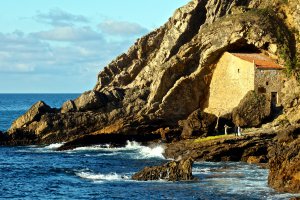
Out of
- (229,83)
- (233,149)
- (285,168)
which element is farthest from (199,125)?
(285,168)

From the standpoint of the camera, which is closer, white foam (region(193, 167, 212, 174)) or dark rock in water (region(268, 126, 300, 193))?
dark rock in water (region(268, 126, 300, 193))

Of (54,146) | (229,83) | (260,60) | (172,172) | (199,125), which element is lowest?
(172,172)

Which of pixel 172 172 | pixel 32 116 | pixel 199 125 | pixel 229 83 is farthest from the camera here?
pixel 32 116

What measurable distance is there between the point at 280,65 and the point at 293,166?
1332 inches

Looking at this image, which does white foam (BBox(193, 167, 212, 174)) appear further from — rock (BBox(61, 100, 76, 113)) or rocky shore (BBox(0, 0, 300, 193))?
rock (BBox(61, 100, 76, 113))

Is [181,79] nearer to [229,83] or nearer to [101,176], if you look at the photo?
[229,83]

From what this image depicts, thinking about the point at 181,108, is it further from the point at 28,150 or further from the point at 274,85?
the point at 28,150

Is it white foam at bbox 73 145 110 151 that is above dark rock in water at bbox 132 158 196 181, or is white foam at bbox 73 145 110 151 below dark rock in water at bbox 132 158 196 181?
above

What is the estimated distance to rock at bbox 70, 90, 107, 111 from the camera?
267 ft

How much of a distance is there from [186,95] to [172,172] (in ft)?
102

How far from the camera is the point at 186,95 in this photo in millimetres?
79438

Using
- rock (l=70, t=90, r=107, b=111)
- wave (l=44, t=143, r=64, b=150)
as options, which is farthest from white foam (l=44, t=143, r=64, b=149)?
rock (l=70, t=90, r=107, b=111)

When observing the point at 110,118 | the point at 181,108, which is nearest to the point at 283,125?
the point at 181,108

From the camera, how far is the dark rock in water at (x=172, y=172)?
48844 millimetres
